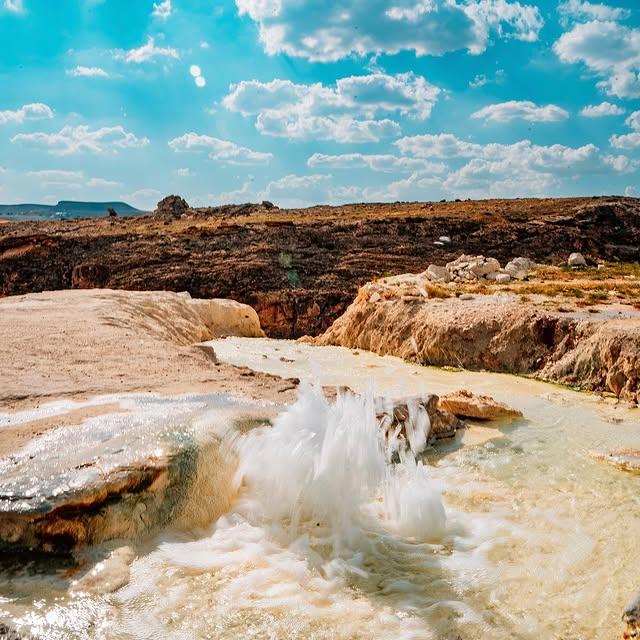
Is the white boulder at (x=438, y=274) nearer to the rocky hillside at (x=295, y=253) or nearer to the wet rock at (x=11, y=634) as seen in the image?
the rocky hillside at (x=295, y=253)

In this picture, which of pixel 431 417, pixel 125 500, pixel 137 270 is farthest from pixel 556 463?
pixel 137 270

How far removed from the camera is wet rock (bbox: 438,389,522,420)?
8.00m

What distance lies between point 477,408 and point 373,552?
154 inches

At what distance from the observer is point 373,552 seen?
4562 millimetres

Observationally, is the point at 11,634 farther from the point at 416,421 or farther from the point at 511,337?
the point at 511,337

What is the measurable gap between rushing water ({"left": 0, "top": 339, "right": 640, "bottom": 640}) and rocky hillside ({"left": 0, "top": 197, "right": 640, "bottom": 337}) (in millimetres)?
19993

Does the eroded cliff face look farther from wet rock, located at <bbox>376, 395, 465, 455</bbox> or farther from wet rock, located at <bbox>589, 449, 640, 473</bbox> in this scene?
wet rock, located at <bbox>376, 395, 465, 455</bbox>

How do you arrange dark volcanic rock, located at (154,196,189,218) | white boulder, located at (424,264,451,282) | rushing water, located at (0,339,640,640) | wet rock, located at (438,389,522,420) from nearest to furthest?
rushing water, located at (0,339,640,640) → wet rock, located at (438,389,522,420) → white boulder, located at (424,264,451,282) → dark volcanic rock, located at (154,196,189,218)

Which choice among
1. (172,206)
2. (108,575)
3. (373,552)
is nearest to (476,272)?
(373,552)

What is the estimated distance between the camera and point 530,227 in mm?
35188

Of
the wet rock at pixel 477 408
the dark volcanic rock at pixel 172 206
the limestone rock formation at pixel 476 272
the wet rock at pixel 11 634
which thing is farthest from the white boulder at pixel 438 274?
the dark volcanic rock at pixel 172 206

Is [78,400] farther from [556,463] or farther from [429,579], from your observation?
[556,463]

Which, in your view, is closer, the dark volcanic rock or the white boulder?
the white boulder

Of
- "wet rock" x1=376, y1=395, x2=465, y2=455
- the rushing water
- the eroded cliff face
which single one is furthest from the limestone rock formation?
the rushing water
